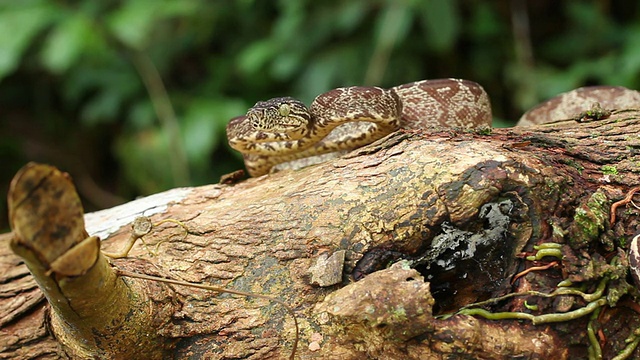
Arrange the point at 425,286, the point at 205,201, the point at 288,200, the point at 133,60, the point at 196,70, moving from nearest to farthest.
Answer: the point at 425,286 < the point at 288,200 < the point at 205,201 < the point at 133,60 < the point at 196,70

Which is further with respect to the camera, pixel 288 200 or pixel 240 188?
pixel 240 188

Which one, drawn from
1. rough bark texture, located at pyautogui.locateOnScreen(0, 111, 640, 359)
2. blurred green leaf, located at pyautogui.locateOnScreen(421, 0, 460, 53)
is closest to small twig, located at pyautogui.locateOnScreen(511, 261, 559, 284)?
rough bark texture, located at pyautogui.locateOnScreen(0, 111, 640, 359)

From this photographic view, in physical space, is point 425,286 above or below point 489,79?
above

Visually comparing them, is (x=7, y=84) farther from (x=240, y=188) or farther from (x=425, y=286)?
(x=425, y=286)

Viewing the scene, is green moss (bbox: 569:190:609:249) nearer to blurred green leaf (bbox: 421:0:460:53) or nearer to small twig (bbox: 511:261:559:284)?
small twig (bbox: 511:261:559:284)

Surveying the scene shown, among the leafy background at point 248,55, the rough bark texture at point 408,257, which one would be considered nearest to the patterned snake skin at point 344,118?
the rough bark texture at point 408,257

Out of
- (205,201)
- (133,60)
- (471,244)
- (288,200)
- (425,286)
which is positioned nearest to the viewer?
(425,286)

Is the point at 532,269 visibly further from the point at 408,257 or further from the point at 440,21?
the point at 440,21

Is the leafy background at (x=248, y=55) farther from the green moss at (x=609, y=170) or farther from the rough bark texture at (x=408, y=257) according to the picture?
the rough bark texture at (x=408, y=257)

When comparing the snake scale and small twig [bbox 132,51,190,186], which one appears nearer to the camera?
the snake scale

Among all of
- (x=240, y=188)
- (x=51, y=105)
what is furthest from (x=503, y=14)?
(x=51, y=105)
